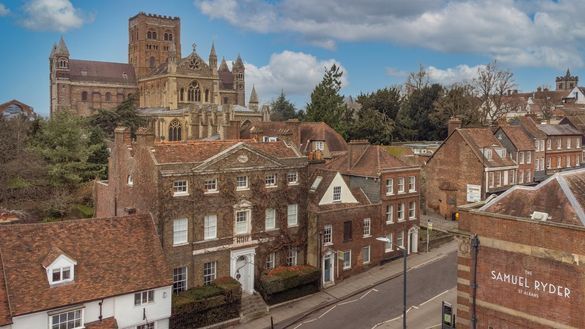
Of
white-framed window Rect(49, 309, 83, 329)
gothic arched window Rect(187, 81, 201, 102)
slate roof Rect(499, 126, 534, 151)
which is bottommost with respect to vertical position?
white-framed window Rect(49, 309, 83, 329)

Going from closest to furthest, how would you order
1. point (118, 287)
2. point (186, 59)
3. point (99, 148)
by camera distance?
point (118, 287) → point (99, 148) → point (186, 59)

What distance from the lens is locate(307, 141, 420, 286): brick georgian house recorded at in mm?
34688

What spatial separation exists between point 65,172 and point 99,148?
5.03 meters

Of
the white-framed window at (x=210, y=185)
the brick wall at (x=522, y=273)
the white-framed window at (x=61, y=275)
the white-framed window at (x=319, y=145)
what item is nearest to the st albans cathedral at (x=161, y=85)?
the white-framed window at (x=319, y=145)

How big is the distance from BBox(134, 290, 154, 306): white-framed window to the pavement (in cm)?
586

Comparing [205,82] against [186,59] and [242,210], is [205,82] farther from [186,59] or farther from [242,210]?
[242,210]

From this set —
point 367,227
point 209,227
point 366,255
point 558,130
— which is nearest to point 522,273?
point 209,227

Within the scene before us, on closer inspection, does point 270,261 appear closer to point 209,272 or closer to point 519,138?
point 209,272

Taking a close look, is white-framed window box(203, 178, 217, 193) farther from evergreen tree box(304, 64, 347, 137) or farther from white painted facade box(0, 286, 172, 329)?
evergreen tree box(304, 64, 347, 137)

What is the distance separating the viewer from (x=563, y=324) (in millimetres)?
18094

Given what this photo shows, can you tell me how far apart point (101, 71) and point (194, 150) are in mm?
85824

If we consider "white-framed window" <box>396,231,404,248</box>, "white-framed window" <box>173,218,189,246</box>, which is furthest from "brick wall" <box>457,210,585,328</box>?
"white-framed window" <box>396,231,404,248</box>

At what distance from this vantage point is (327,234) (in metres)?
34.7

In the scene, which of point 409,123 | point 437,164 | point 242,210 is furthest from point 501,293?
point 409,123
